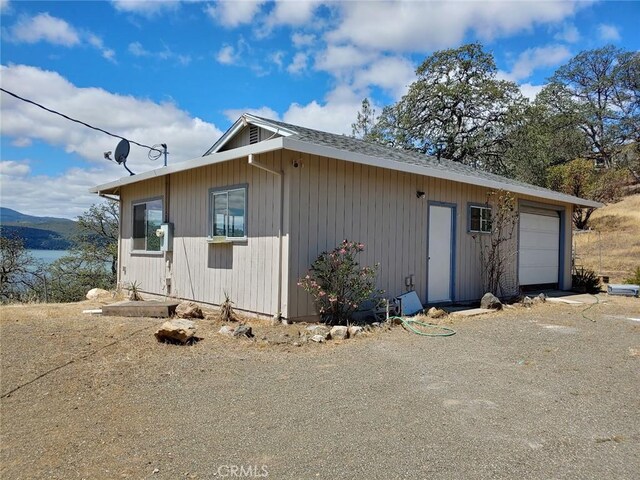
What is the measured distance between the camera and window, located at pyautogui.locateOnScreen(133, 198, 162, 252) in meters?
9.62

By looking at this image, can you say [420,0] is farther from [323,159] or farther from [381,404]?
[381,404]

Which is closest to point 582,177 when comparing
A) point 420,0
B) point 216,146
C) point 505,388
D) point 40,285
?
point 420,0

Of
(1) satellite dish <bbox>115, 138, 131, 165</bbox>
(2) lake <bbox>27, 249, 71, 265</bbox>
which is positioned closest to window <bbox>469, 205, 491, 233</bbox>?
(1) satellite dish <bbox>115, 138, 131, 165</bbox>

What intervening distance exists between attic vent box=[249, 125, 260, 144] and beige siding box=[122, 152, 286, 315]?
119 centimetres

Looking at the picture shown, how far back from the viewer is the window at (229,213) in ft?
23.7

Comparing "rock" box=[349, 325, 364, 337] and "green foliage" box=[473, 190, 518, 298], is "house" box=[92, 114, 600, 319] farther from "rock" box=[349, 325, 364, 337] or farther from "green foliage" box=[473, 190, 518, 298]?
"rock" box=[349, 325, 364, 337]

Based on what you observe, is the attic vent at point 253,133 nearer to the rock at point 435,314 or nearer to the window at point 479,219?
the rock at point 435,314

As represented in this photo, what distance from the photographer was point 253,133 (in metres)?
8.78

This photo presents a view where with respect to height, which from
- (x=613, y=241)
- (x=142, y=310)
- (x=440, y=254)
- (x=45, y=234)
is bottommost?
(x=142, y=310)

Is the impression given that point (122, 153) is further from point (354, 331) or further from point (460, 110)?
point (460, 110)

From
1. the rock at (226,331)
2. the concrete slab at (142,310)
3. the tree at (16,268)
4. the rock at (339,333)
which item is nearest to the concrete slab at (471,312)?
the rock at (339,333)

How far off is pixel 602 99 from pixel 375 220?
30635mm

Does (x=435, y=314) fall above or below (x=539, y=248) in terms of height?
below

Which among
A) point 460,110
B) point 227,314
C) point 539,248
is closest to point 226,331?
point 227,314
